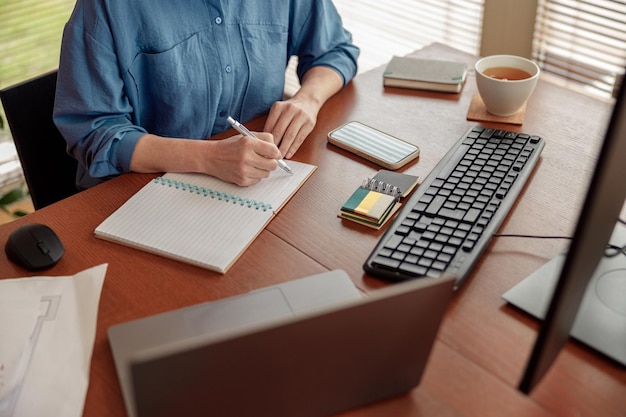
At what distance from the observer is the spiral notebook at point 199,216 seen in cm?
105

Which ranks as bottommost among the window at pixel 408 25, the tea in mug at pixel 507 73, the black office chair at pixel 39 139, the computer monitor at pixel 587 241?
the window at pixel 408 25

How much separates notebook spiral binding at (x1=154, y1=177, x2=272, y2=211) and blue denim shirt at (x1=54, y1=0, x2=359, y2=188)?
94 millimetres

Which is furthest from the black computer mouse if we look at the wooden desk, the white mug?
the white mug

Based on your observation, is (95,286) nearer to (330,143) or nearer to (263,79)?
(330,143)

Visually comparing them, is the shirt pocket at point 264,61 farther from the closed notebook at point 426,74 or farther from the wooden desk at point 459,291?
the closed notebook at point 426,74

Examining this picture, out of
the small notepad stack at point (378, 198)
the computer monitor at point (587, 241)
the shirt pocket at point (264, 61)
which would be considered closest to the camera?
the computer monitor at point (587, 241)

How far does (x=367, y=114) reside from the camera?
144 centimetres

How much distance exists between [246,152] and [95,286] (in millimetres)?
351

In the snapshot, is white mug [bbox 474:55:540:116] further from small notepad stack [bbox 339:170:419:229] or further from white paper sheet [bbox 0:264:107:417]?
white paper sheet [bbox 0:264:107:417]

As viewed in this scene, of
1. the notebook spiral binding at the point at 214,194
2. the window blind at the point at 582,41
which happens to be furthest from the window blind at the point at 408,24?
the notebook spiral binding at the point at 214,194

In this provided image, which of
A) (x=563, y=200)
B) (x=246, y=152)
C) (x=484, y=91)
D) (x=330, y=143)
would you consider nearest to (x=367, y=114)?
(x=330, y=143)

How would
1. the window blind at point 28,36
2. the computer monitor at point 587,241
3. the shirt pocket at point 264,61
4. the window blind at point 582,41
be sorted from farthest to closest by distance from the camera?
the window blind at point 28,36 < the window blind at point 582,41 < the shirt pocket at point 264,61 < the computer monitor at point 587,241

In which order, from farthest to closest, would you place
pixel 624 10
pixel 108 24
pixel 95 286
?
pixel 624 10 < pixel 108 24 < pixel 95 286

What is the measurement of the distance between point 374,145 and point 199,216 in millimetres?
377
